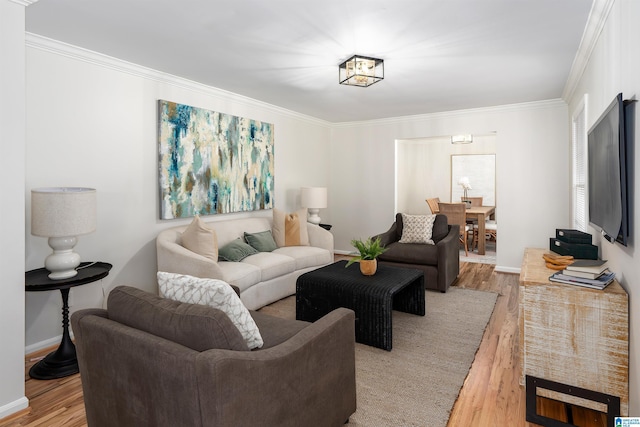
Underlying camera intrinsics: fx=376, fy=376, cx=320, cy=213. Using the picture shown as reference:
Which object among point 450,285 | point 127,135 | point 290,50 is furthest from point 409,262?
point 127,135

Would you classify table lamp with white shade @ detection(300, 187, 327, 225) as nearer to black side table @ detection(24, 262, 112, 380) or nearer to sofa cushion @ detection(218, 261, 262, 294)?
sofa cushion @ detection(218, 261, 262, 294)

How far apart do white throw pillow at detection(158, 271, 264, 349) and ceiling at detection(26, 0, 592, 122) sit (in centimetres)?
182

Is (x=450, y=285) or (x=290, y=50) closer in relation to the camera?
(x=290, y=50)

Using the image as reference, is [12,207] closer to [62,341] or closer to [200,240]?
[62,341]

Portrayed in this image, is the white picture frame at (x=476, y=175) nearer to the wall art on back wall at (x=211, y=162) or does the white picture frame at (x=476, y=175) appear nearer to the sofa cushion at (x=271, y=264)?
the wall art on back wall at (x=211, y=162)

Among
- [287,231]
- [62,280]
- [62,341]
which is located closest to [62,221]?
[62,280]

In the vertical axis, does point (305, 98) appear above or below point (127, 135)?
above

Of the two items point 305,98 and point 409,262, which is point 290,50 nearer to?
point 305,98

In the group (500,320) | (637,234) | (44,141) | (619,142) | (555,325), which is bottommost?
(500,320)

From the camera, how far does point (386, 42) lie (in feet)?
10.1

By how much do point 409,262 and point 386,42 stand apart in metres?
2.64

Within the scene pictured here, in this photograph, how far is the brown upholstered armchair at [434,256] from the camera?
4.45 m

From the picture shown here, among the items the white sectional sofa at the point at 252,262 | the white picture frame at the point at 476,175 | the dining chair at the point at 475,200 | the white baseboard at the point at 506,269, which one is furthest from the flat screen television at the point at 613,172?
the white picture frame at the point at 476,175

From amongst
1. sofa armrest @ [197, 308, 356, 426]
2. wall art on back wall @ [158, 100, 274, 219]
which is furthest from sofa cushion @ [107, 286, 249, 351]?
wall art on back wall @ [158, 100, 274, 219]
